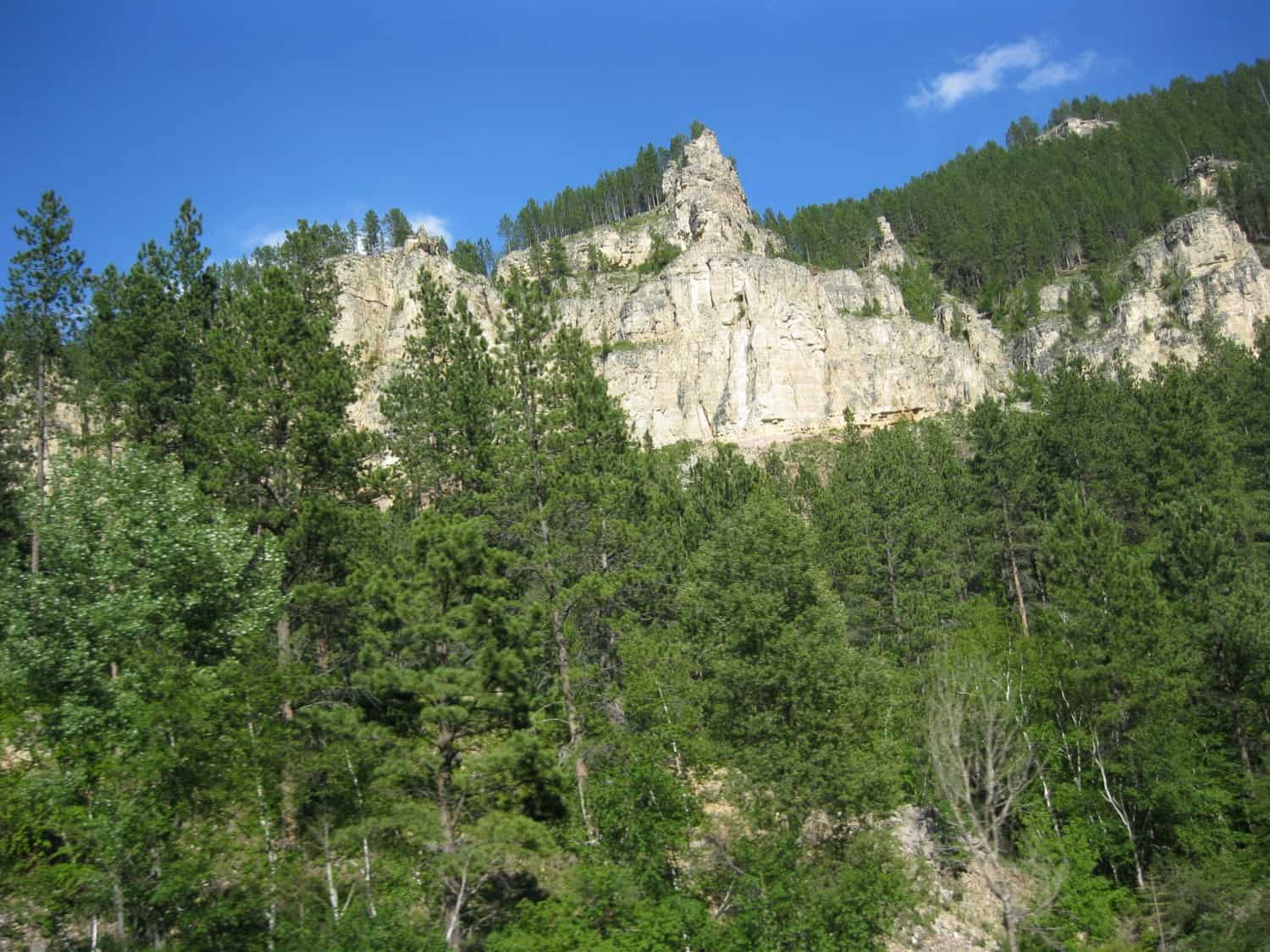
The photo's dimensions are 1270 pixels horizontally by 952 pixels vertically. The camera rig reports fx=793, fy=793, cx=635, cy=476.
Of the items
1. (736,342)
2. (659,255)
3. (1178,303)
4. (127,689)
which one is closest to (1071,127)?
(1178,303)

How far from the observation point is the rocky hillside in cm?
7938

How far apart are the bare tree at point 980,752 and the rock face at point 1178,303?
2334 inches

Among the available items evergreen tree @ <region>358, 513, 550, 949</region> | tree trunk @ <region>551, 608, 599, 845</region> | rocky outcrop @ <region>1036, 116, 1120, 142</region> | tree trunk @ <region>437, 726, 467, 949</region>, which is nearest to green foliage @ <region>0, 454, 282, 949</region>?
evergreen tree @ <region>358, 513, 550, 949</region>

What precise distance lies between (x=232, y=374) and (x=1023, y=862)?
76.5 ft

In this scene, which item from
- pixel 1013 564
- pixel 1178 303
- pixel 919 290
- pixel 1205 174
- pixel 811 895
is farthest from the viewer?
pixel 919 290

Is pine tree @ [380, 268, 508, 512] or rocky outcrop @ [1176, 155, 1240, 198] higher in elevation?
rocky outcrop @ [1176, 155, 1240, 198]

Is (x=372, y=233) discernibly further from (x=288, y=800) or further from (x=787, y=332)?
(x=288, y=800)

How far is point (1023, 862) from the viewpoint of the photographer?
68.7ft

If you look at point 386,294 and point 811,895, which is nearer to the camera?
point 811,895

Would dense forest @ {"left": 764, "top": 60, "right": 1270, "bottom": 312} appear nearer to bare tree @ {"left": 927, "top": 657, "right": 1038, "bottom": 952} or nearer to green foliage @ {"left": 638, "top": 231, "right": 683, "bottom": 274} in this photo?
green foliage @ {"left": 638, "top": 231, "right": 683, "bottom": 274}

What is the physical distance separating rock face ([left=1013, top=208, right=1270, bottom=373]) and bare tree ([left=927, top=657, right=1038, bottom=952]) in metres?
59.3

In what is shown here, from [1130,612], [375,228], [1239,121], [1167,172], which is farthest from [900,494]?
[1239,121]

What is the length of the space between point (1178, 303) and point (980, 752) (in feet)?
Answer: 258

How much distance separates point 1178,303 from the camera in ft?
264
